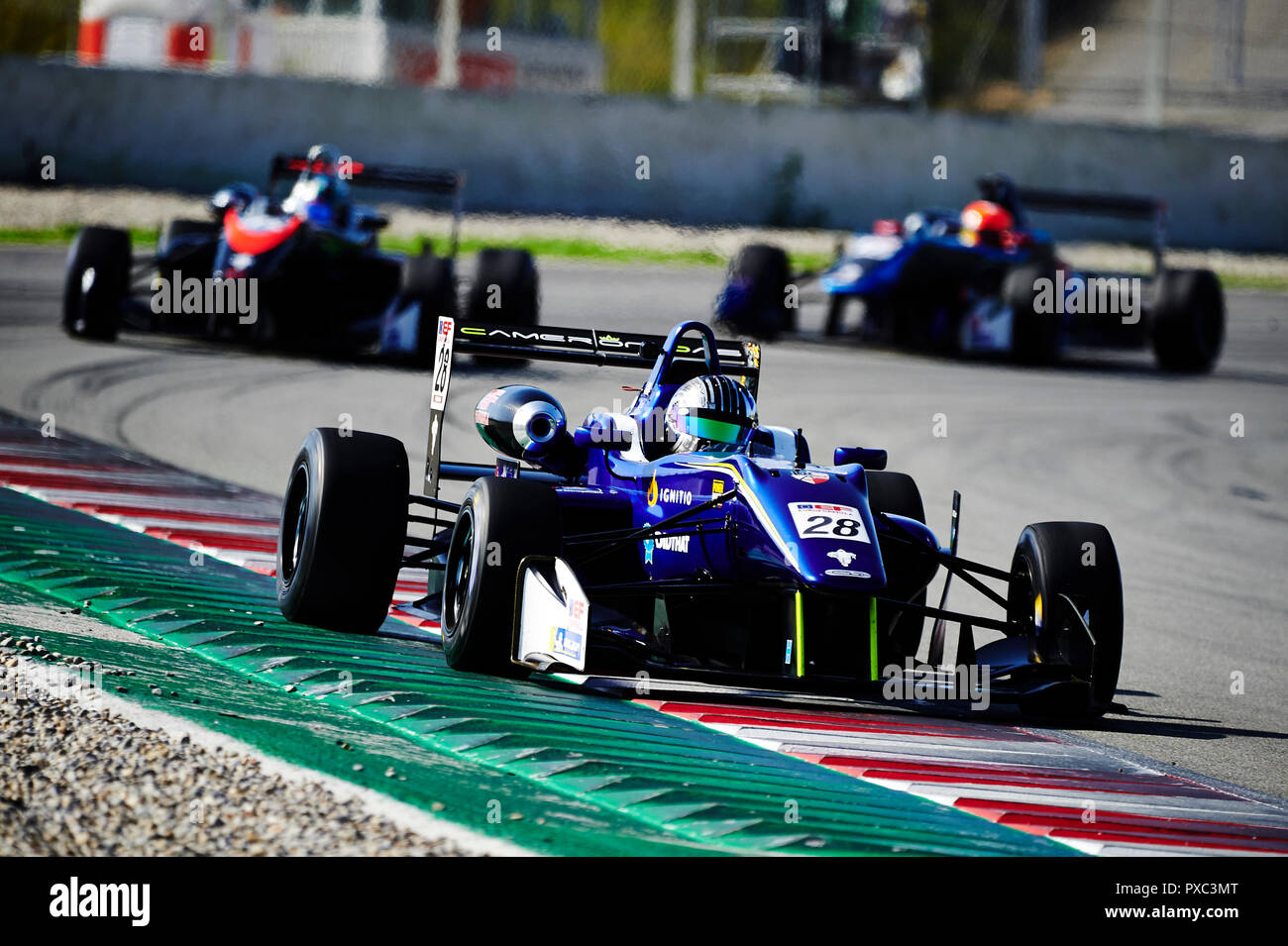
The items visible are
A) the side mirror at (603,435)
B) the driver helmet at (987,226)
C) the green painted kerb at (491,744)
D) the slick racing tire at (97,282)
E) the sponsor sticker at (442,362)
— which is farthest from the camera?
the driver helmet at (987,226)

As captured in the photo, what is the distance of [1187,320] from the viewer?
65.3 ft

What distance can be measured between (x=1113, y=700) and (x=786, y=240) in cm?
1941

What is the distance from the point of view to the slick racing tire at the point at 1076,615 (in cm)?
696

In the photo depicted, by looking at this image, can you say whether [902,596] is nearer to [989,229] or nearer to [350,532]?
[350,532]

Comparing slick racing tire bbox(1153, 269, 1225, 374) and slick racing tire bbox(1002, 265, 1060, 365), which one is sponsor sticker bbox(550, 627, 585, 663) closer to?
slick racing tire bbox(1002, 265, 1060, 365)

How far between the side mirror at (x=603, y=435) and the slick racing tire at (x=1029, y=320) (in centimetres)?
1125

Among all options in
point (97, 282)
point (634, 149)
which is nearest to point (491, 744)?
point (97, 282)

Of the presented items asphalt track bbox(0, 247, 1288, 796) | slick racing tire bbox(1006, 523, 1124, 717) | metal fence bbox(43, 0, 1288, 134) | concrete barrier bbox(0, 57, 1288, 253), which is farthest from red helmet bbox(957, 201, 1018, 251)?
slick racing tire bbox(1006, 523, 1124, 717)

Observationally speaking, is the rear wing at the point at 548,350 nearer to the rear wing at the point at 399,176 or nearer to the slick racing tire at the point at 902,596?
the slick racing tire at the point at 902,596

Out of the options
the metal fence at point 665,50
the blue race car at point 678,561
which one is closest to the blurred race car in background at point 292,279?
the blue race car at point 678,561

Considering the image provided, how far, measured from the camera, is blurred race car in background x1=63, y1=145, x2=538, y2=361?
15.9m

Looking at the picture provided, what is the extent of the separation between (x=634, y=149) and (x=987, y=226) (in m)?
8.77
